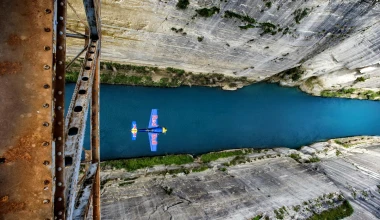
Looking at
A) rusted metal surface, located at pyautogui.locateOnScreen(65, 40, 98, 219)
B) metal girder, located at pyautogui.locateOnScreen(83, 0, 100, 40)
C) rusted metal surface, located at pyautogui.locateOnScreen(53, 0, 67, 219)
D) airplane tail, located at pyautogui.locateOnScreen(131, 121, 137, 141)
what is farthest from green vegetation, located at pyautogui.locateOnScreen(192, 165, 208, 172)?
rusted metal surface, located at pyautogui.locateOnScreen(53, 0, 67, 219)

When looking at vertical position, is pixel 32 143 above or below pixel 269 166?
above

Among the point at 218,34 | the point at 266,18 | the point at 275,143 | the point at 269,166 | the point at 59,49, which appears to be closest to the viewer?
the point at 59,49

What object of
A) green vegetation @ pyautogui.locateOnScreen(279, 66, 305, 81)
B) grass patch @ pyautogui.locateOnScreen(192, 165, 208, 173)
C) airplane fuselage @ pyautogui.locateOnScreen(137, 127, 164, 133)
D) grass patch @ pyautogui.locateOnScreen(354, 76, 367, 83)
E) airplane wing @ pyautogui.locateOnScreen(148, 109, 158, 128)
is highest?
green vegetation @ pyautogui.locateOnScreen(279, 66, 305, 81)

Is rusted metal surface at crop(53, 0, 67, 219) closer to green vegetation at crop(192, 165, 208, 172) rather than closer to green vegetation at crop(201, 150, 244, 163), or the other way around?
green vegetation at crop(192, 165, 208, 172)

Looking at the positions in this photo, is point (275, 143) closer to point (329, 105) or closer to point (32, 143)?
point (329, 105)

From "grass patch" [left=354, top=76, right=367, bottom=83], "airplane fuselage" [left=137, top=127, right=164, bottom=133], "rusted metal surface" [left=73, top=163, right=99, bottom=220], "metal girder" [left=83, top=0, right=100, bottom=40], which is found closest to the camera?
"rusted metal surface" [left=73, top=163, right=99, bottom=220]

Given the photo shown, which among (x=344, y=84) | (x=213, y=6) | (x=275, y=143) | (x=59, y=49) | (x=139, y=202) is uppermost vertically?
(x=213, y=6)

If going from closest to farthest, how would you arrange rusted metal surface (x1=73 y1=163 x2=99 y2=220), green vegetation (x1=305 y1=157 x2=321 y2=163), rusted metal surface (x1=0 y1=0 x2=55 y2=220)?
rusted metal surface (x1=0 y1=0 x2=55 y2=220), rusted metal surface (x1=73 y1=163 x2=99 y2=220), green vegetation (x1=305 y1=157 x2=321 y2=163)

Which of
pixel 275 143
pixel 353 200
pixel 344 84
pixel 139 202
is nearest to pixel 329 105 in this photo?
pixel 344 84
